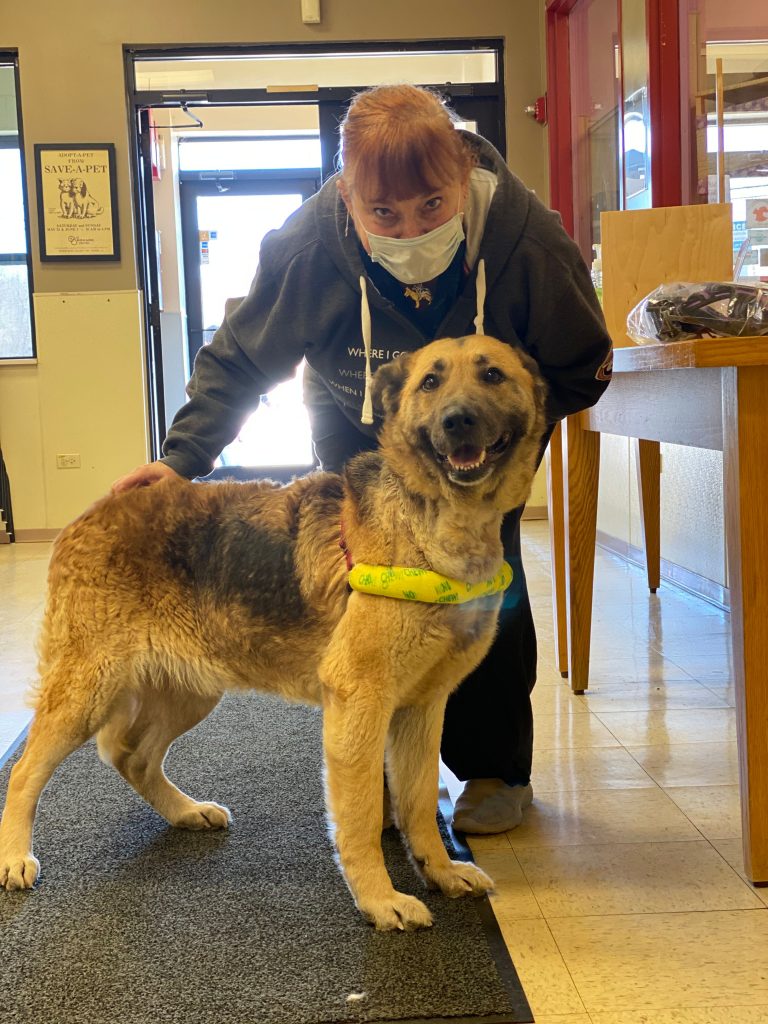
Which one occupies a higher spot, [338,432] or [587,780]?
[338,432]

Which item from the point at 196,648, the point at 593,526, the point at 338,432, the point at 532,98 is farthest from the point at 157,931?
the point at 532,98

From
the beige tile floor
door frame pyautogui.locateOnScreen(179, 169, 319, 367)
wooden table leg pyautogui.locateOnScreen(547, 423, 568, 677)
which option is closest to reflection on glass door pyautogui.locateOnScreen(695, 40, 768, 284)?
wooden table leg pyautogui.locateOnScreen(547, 423, 568, 677)

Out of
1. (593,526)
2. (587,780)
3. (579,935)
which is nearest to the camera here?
(579,935)

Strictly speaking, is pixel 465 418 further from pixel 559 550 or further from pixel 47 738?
pixel 559 550

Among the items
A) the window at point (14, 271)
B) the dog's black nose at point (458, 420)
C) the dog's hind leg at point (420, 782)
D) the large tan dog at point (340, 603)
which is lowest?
the dog's hind leg at point (420, 782)

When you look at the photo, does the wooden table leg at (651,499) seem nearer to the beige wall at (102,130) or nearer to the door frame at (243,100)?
the beige wall at (102,130)

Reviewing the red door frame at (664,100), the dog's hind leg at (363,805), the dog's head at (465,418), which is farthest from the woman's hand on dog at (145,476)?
the red door frame at (664,100)

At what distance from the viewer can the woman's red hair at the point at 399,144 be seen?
4.78 ft

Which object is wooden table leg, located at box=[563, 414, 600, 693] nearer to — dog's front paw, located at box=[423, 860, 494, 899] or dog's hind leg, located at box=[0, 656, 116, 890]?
dog's front paw, located at box=[423, 860, 494, 899]

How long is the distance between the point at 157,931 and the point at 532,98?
5770mm

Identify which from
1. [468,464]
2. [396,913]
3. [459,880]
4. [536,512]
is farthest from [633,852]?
[536,512]

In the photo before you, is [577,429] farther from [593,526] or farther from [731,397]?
[731,397]

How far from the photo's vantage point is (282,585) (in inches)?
63.6

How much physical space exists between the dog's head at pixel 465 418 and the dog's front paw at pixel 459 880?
0.64 metres
